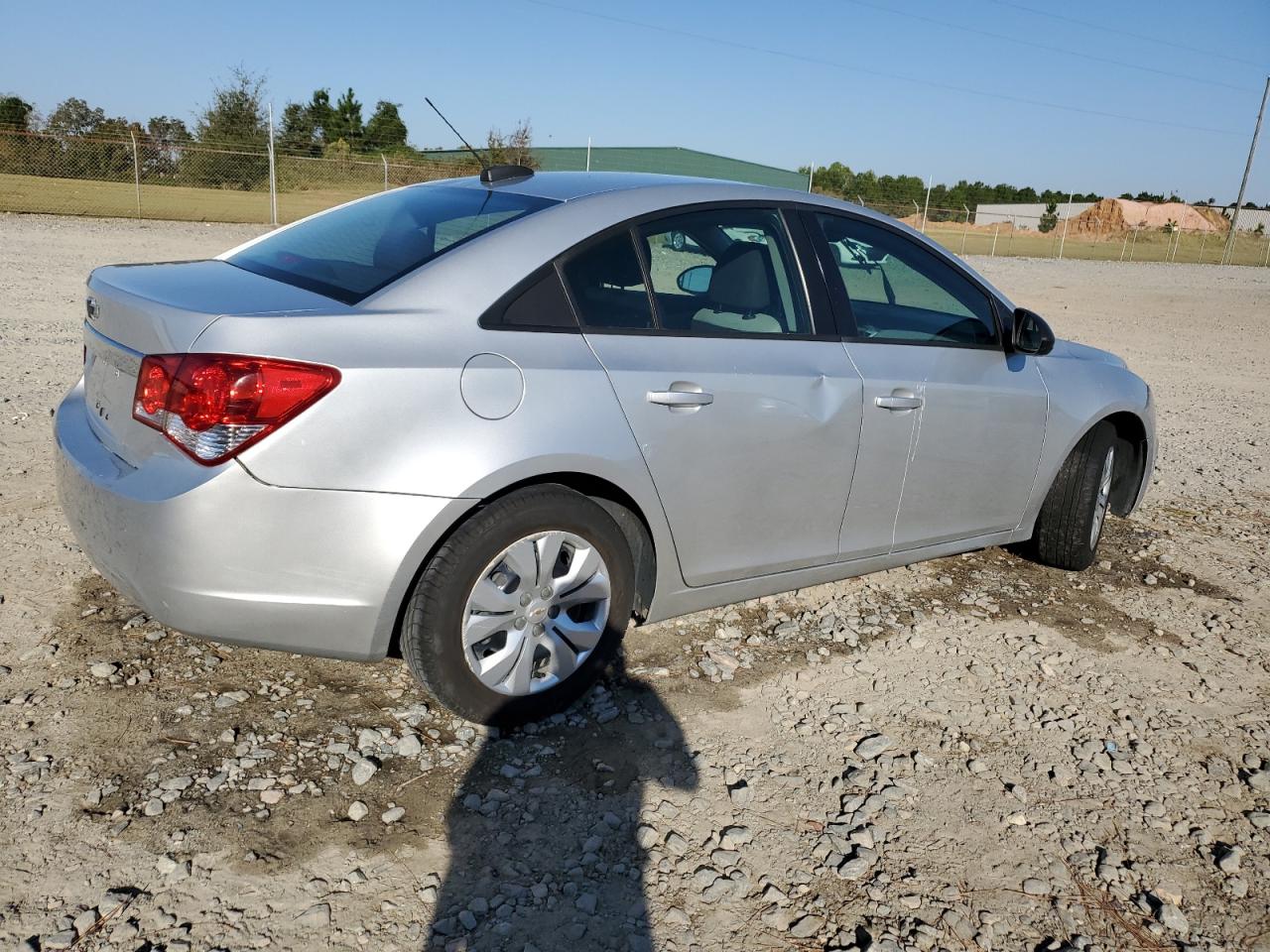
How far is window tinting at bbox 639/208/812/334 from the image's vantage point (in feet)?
11.4

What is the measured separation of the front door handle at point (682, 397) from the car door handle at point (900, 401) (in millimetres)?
790

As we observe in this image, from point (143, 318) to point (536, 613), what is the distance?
4.55 feet

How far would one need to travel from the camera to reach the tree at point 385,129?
30.5 metres

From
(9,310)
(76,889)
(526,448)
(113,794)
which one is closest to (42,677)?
(113,794)

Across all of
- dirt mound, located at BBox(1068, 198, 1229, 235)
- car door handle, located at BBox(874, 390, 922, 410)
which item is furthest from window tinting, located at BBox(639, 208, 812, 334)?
dirt mound, located at BBox(1068, 198, 1229, 235)

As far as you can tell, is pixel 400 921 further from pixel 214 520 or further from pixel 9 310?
pixel 9 310

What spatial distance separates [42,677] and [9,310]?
801cm

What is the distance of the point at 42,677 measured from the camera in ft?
10.7

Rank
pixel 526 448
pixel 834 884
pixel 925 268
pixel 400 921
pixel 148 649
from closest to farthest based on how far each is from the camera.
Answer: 1. pixel 400 921
2. pixel 834 884
3. pixel 526 448
4. pixel 148 649
5. pixel 925 268

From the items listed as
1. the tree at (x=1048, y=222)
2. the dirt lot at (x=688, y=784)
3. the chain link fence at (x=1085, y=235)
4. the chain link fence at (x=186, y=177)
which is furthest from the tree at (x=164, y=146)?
the tree at (x=1048, y=222)

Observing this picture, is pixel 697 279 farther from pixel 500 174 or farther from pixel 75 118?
pixel 75 118

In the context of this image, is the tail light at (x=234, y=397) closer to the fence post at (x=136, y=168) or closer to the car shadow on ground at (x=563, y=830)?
the car shadow on ground at (x=563, y=830)

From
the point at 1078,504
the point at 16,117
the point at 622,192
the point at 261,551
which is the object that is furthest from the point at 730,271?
the point at 16,117

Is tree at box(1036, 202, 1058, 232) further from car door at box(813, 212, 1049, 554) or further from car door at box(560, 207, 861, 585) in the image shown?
car door at box(560, 207, 861, 585)
